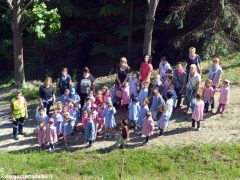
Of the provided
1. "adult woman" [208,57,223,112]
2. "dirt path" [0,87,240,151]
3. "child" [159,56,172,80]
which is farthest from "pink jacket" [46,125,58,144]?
"adult woman" [208,57,223,112]

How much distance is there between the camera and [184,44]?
2114cm

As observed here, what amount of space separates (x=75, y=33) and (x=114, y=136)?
916 centimetres

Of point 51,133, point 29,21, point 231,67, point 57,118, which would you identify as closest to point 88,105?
point 57,118

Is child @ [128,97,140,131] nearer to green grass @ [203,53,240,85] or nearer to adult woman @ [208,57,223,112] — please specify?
adult woman @ [208,57,223,112]

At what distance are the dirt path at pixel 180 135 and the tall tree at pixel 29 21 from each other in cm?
445

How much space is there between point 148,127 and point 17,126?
4154mm

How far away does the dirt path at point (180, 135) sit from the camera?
15.0 m

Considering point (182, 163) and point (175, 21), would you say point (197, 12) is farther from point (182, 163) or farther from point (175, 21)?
point (182, 163)

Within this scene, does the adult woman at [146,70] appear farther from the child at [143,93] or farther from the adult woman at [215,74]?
the adult woman at [215,74]

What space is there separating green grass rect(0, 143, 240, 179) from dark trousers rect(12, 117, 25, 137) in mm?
1113

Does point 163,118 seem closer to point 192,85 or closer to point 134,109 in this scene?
point 134,109

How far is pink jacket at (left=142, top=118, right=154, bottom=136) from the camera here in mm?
14820

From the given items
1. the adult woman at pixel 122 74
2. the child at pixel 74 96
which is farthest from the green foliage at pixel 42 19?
the adult woman at pixel 122 74

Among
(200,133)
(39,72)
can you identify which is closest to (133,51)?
(39,72)
